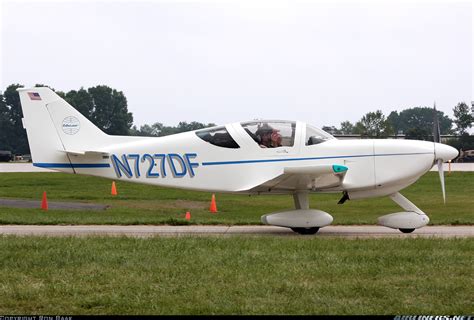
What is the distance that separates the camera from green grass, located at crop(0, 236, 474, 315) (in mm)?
6504

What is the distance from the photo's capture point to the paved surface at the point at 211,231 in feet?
43.9

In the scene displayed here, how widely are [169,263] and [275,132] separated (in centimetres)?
527

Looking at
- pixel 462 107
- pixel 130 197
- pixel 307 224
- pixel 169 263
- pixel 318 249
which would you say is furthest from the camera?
pixel 462 107

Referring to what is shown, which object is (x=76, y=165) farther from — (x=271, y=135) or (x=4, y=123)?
(x=4, y=123)

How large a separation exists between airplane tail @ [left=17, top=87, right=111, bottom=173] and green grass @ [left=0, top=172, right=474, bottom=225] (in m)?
2.48

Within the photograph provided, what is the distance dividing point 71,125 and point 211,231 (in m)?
3.84

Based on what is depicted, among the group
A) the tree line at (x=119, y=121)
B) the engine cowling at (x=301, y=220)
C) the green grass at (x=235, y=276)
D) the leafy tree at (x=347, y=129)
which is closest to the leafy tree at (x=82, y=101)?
the tree line at (x=119, y=121)

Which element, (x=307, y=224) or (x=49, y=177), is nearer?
(x=307, y=224)

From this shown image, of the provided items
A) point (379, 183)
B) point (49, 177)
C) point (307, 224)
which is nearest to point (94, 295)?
point (307, 224)

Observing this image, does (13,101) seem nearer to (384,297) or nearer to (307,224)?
(307,224)

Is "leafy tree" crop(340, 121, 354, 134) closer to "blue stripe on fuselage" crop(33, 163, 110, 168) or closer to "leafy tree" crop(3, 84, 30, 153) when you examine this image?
"blue stripe on fuselage" crop(33, 163, 110, 168)

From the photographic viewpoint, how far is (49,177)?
38062mm

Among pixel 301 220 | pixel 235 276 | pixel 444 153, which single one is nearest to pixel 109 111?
pixel 301 220

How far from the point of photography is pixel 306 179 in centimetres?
1291
